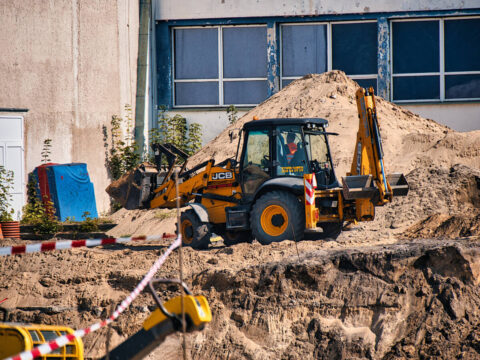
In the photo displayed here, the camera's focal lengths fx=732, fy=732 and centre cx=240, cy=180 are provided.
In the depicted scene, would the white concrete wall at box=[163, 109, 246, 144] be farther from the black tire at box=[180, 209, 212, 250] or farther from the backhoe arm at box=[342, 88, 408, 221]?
the backhoe arm at box=[342, 88, 408, 221]

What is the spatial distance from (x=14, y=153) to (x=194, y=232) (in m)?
6.48

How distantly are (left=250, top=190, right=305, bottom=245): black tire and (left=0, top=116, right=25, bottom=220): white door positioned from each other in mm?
7184

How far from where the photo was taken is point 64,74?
57.7 feet

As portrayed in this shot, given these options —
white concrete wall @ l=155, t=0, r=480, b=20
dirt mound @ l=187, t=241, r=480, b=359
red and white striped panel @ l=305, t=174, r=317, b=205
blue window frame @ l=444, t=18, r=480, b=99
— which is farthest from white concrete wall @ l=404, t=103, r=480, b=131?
dirt mound @ l=187, t=241, r=480, b=359

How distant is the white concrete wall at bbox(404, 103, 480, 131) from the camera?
65.0ft

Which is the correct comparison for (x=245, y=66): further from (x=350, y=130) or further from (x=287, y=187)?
(x=287, y=187)

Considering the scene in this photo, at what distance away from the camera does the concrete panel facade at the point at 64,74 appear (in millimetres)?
17109

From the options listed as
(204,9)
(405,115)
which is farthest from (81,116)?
(405,115)

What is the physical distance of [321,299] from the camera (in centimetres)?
895

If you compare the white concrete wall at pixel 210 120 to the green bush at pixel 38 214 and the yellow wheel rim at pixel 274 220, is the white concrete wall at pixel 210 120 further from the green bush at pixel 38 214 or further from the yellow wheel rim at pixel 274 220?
the yellow wheel rim at pixel 274 220

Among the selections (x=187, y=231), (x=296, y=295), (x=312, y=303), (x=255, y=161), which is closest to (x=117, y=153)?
(x=187, y=231)

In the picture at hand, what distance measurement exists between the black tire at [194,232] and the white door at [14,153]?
566 centimetres

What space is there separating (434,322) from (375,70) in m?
13.0

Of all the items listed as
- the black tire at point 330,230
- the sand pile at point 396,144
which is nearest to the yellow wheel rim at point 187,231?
the black tire at point 330,230
